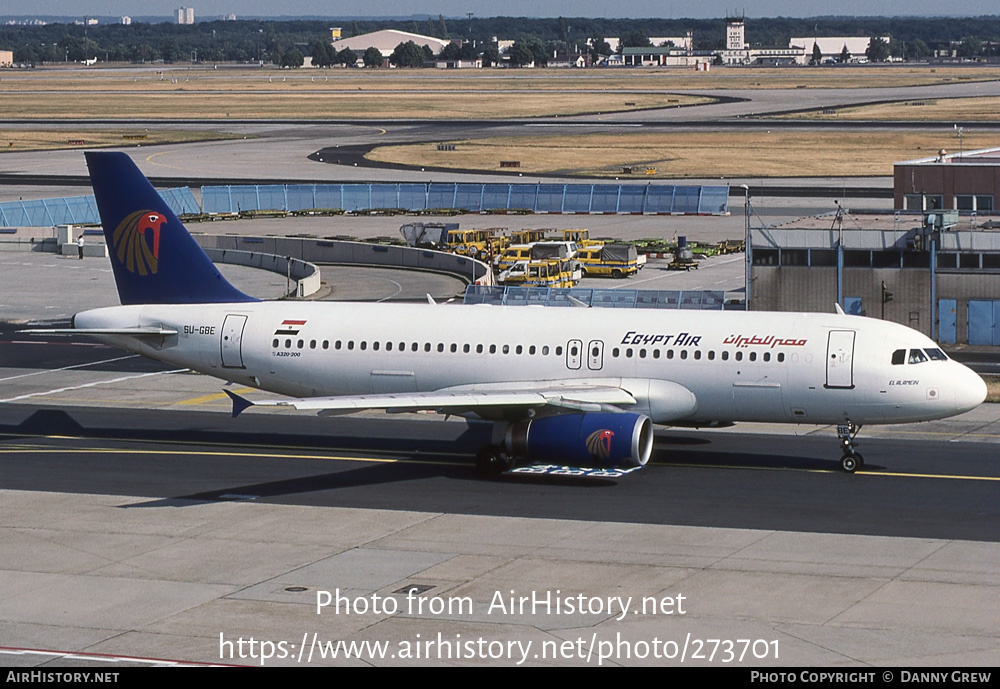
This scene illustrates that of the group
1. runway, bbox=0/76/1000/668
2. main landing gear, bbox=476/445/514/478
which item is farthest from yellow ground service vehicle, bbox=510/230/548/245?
main landing gear, bbox=476/445/514/478

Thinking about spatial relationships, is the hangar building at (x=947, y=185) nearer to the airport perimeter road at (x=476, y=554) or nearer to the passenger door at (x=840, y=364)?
the airport perimeter road at (x=476, y=554)

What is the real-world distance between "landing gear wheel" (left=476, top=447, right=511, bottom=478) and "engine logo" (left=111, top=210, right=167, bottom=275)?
13600 mm

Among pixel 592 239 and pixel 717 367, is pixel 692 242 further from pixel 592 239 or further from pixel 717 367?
pixel 717 367

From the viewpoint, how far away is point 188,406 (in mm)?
56625

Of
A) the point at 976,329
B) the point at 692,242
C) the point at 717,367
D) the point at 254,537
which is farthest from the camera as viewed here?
the point at 692,242

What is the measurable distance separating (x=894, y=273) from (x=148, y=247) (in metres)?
35.8

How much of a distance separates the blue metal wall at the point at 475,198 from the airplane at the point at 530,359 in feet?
265

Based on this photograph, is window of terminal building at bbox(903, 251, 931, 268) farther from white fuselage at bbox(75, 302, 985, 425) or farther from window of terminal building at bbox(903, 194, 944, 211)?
white fuselage at bbox(75, 302, 985, 425)

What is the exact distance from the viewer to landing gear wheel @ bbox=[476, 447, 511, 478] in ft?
143

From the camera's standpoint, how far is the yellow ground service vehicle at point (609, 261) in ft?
309

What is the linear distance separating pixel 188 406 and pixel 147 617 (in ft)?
90.4

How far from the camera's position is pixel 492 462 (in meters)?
43.5

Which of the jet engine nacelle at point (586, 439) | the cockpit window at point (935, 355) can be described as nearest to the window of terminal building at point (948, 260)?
the cockpit window at point (935, 355)

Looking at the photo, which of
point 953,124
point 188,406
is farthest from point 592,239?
point 953,124
